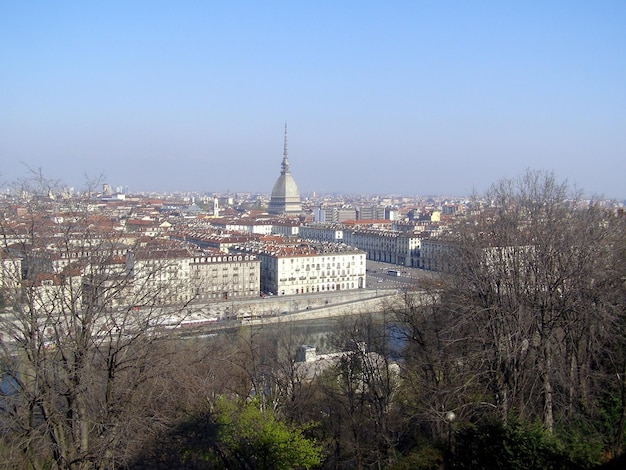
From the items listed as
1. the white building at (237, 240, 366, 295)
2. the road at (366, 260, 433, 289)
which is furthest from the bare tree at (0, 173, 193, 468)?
the white building at (237, 240, 366, 295)

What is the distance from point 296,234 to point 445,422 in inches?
1215

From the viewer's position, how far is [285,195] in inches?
2028

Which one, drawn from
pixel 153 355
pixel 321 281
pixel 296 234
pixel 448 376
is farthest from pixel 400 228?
pixel 153 355

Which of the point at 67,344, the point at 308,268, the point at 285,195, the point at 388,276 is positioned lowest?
the point at 388,276

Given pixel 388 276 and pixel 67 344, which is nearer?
pixel 67 344

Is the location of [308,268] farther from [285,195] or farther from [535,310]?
[285,195]

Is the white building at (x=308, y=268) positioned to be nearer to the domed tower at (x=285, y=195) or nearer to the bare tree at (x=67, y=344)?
the bare tree at (x=67, y=344)

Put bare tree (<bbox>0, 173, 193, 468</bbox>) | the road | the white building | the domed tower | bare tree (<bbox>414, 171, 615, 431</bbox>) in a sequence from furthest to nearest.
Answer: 1. the domed tower
2. the road
3. the white building
4. bare tree (<bbox>414, 171, 615, 431</bbox>)
5. bare tree (<bbox>0, 173, 193, 468</bbox>)

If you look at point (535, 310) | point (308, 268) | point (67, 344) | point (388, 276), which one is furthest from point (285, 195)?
point (67, 344)

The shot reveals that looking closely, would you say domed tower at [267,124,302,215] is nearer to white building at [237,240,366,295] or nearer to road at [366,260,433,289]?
road at [366,260,433,289]

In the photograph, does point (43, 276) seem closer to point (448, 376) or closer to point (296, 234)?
point (448, 376)

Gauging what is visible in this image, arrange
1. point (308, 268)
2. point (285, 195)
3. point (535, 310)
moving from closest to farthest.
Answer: point (535, 310) → point (308, 268) → point (285, 195)

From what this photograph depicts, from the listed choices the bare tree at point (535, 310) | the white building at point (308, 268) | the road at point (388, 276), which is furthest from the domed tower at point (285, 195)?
the bare tree at point (535, 310)

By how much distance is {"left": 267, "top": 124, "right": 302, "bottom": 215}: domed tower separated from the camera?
51.4 metres
